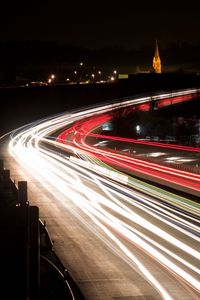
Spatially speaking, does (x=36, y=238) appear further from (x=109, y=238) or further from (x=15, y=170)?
(x=15, y=170)

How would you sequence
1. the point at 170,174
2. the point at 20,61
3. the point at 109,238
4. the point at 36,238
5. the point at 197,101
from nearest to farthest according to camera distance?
the point at 36,238 → the point at 109,238 → the point at 170,174 → the point at 197,101 → the point at 20,61

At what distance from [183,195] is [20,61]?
154 metres

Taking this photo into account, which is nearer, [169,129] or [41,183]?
[41,183]

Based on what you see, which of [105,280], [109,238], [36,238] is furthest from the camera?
[109,238]

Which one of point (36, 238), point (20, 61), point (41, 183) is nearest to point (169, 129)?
point (41, 183)

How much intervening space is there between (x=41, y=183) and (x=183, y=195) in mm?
8285

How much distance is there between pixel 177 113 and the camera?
3275 inches

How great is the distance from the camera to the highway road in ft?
38.5

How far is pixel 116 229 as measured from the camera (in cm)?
1614

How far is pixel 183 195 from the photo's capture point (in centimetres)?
2048

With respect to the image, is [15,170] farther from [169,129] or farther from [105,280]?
[169,129]

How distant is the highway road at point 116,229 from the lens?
11.7 m

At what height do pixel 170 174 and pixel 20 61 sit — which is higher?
pixel 20 61

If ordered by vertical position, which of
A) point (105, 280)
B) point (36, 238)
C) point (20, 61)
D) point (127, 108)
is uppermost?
point (20, 61)
